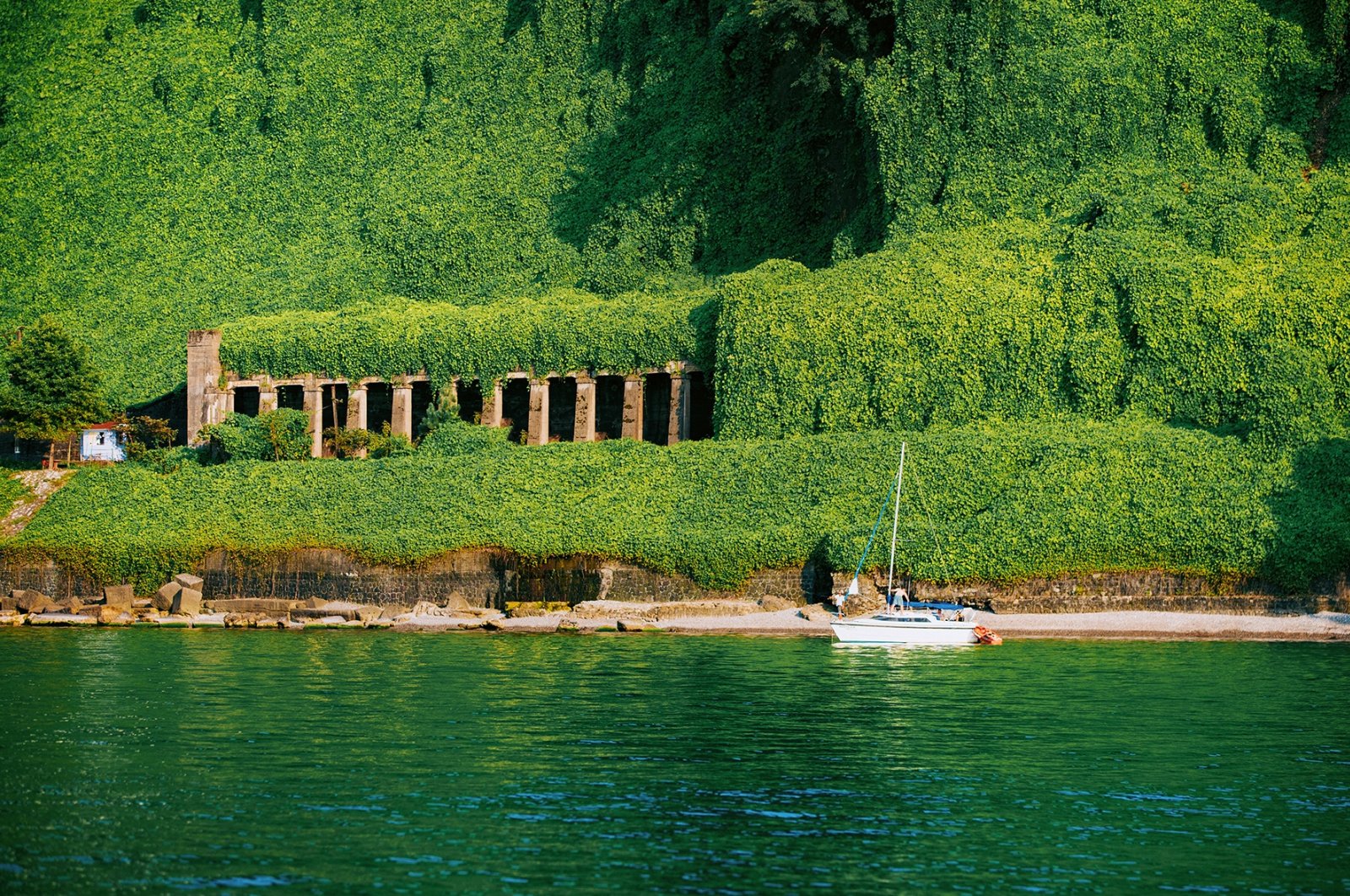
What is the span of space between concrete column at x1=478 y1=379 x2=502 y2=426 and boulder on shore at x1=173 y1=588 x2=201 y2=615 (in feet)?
47.6

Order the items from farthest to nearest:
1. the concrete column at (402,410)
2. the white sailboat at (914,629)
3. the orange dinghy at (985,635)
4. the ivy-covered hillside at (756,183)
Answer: the concrete column at (402,410) → the ivy-covered hillside at (756,183) → the white sailboat at (914,629) → the orange dinghy at (985,635)

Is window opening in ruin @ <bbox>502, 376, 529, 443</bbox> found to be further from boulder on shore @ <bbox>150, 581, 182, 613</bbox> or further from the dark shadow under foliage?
boulder on shore @ <bbox>150, 581, 182, 613</bbox>

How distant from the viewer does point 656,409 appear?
6456cm

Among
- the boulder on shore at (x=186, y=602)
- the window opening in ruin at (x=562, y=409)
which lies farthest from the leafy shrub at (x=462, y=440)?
the boulder on shore at (x=186, y=602)

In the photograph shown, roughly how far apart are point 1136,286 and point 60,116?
2467 inches

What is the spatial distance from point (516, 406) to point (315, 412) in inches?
328

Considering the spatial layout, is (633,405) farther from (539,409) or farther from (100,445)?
(100,445)

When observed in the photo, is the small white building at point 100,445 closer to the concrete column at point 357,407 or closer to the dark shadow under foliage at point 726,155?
the concrete column at point 357,407

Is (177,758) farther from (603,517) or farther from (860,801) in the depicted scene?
(603,517)

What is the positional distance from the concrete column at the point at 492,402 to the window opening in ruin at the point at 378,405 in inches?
268

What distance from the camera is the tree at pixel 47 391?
202ft

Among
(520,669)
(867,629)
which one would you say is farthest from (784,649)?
(520,669)

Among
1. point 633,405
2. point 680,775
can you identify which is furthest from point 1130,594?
point 680,775

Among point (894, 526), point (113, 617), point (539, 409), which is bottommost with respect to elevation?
point (113, 617)
